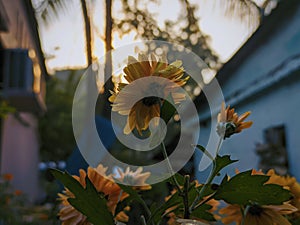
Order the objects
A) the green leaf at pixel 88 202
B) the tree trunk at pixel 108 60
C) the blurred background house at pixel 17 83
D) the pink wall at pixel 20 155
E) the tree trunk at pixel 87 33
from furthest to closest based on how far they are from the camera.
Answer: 1. the pink wall at pixel 20 155
2. the blurred background house at pixel 17 83
3. the tree trunk at pixel 87 33
4. the tree trunk at pixel 108 60
5. the green leaf at pixel 88 202

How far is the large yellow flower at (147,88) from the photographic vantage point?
0.36m

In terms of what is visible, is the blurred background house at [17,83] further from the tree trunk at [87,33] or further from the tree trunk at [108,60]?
the tree trunk at [108,60]

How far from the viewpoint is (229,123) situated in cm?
38

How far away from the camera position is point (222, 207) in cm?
45

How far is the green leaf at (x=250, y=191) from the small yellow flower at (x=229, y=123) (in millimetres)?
43

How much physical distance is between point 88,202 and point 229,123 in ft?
0.49

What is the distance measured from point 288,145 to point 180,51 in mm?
2793

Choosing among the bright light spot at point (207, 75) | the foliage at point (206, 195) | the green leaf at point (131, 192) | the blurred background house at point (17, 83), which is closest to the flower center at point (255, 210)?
the foliage at point (206, 195)

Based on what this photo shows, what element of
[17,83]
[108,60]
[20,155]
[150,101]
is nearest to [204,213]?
[150,101]

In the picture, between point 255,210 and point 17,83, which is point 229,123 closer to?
point 255,210

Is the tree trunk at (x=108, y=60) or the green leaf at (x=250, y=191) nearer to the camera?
the green leaf at (x=250, y=191)

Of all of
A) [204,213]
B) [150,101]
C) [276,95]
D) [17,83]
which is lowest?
[17,83]

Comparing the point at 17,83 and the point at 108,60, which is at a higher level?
the point at 108,60

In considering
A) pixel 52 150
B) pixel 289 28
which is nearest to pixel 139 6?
pixel 289 28
